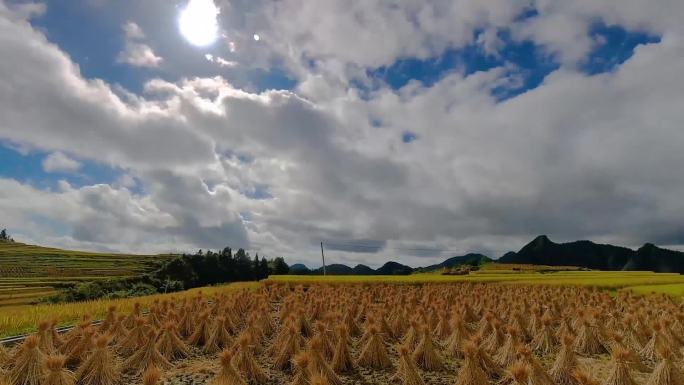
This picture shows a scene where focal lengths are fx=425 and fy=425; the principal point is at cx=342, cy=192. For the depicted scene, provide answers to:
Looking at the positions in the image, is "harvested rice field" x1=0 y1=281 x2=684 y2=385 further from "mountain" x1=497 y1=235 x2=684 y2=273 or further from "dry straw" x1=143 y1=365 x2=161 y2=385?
"mountain" x1=497 y1=235 x2=684 y2=273

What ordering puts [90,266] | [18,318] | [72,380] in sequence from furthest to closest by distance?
[90,266] → [18,318] → [72,380]

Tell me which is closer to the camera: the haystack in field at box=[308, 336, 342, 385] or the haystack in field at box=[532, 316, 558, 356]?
the haystack in field at box=[308, 336, 342, 385]

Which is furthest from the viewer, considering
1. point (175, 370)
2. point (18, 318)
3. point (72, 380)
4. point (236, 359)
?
point (18, 318)

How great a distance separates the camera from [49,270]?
87.5m

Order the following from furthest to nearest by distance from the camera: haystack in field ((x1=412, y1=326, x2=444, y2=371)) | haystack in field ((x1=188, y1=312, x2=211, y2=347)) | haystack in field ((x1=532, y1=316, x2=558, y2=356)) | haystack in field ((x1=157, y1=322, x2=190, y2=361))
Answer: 1. haystack in field ((x1=188, y1=312, x2=211, y2=347))
2. haystack in field ((x1=532, y1=316, x2=558, y2=356))
3. haystack in field ((x1=157, y1=322, x2=190, y2=361))
4. haystack in field ((x1=412, y1=326, x2=444, y2=371))

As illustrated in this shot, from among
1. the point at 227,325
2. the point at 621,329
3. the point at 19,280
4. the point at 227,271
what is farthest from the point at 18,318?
the point at 19,280

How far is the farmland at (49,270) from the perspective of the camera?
64.2 m

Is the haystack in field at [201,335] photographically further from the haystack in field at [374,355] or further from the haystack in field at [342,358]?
the haystack in field at [374,355]

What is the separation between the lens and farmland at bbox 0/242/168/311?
64.2m

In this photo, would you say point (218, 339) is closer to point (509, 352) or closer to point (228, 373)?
point (228, 373)

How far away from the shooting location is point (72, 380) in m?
9.13

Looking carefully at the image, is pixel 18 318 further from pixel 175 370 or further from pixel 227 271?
pixel 227 271

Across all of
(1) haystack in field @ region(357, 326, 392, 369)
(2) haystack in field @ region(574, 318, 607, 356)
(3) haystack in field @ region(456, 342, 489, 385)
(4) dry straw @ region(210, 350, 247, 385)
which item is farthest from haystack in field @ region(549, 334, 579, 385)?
(4) dry straw @ region(210, 350, 247, 385)

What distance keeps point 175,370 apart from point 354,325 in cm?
680
